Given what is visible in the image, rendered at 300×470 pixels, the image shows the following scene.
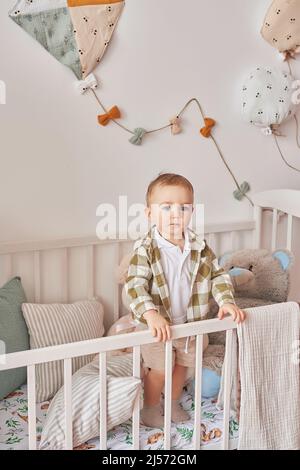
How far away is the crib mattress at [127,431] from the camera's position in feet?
4.46

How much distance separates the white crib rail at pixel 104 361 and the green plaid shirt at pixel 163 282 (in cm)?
10

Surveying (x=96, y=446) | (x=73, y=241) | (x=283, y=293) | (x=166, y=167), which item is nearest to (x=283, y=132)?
(x=166, y=167)

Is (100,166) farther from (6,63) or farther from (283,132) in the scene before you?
(283,132)

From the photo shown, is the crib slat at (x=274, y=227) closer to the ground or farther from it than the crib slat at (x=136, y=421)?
farther from it

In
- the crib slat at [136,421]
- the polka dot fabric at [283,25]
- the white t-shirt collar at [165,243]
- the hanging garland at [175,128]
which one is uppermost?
the polka dot fabric at [283,25]

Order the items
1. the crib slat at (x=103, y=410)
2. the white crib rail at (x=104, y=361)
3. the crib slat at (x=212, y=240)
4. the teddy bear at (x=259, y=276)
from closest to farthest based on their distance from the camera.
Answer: the white crib rail at (x=104, y=361) < the crib slat at (x=103, y=410) < the teddy bear at (x=259, y=276) < the crib slat at (x=212, y=240)

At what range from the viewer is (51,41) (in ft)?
5.46

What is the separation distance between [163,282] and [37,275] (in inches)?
19.7

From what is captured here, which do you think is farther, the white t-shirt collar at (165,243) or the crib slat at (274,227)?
the crib slat at (274,227)

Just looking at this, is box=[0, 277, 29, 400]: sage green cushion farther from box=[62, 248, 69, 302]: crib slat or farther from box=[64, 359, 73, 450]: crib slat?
box=[64, 359, 73, 450]: crib slat

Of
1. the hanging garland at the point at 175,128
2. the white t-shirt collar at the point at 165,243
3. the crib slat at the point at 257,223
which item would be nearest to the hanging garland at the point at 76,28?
the hanging garland at the point at 175,128

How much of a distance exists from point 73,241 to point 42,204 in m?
0.14

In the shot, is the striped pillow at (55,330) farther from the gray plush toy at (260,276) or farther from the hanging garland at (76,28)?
the hanging garland at (76,28)
